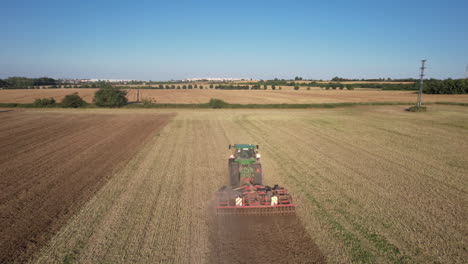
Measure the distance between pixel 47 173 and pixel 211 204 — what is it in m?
9.85

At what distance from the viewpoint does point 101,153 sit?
18.8 m

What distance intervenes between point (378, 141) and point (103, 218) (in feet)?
70.3

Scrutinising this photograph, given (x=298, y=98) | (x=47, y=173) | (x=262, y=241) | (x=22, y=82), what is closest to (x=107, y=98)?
(x=47, y=173)

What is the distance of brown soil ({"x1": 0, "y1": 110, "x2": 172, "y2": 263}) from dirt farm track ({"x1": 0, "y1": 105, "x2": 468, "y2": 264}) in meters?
0.06

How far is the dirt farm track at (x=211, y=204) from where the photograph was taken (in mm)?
7645

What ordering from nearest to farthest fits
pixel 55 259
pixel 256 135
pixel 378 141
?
pixel 55 259
pixel 378 141
pixel 256 135

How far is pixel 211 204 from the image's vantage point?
1062 centimetres

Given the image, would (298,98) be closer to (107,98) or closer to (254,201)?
(107,98)

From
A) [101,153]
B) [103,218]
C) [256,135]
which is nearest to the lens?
[103,218]

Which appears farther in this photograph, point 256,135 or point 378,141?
point 256,135

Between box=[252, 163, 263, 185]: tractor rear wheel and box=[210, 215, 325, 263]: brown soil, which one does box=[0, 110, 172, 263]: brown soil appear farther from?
box=[252, 163, 263, 185]: tractor rear wheel

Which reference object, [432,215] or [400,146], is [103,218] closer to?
[432,215]

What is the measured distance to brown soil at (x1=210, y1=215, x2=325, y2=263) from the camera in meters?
7.32

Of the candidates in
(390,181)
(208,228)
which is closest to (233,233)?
(208,228)
